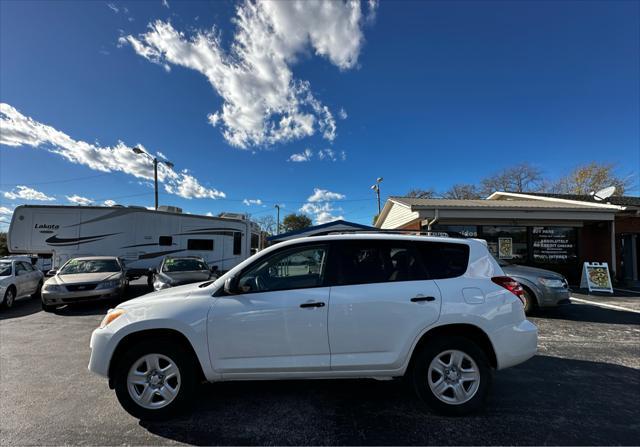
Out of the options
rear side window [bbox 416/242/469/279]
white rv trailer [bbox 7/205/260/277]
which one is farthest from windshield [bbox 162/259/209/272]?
rear side window [bbox 416/242/469/279]

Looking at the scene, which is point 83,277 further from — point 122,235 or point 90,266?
point 122,235

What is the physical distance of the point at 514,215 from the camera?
441 inches

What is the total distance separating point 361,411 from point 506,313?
1.74 meters

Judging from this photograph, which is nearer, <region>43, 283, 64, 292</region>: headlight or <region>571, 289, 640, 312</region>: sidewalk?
<region>43, 283, 64, 292</region>: headlight

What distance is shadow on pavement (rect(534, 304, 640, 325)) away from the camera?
670 centimetres

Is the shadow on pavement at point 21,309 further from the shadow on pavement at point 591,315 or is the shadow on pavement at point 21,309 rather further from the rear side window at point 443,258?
the shadow on pavement at point 591,315

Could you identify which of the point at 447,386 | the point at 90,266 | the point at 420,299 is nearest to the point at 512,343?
the point at 447,386

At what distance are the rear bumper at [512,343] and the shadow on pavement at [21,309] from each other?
413 inches

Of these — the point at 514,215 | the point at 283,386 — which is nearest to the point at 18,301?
the point at 283,386

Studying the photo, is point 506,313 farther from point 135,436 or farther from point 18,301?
point 18,301

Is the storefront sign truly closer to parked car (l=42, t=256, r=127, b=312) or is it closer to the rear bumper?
the rear bumper

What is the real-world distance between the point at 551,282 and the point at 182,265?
10546 mm

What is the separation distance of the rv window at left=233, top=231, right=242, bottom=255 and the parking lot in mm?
9935

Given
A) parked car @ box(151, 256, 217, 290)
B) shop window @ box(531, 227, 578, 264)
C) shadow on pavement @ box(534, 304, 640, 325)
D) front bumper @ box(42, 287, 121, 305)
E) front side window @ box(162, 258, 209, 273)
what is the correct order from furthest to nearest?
1. shop window @ box(531, 227, 578, 264)
2. front side window @ box(162, 258, 209, 273)
3. parked car @ box(151, 256, 217, 290)
4. front bumper @ box(42, 287, 121, 305)
5. shadow on pavement @ box(534, 304, 640, 325)
